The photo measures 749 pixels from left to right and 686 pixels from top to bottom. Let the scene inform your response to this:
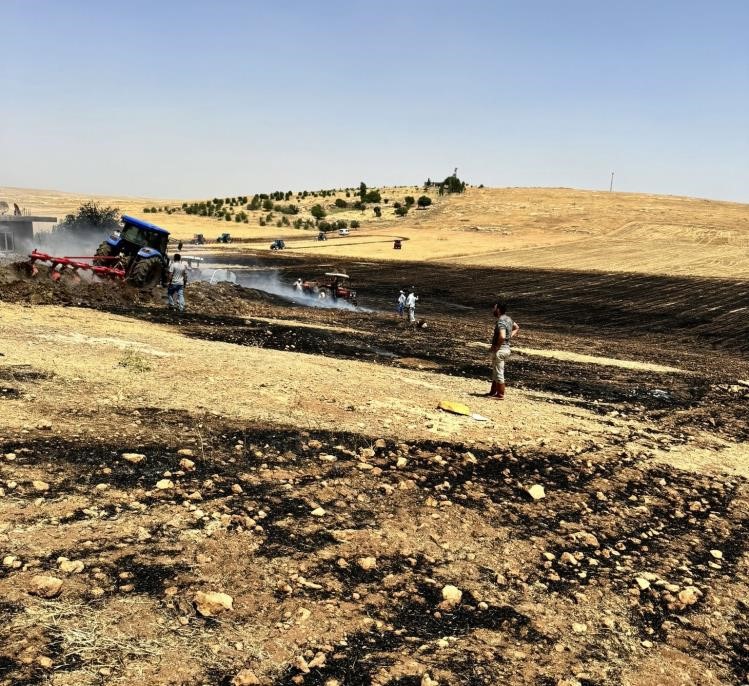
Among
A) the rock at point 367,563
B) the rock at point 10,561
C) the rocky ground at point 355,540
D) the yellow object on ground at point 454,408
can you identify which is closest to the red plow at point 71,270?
the rocky ground at point 355,540

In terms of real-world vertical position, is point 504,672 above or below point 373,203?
below

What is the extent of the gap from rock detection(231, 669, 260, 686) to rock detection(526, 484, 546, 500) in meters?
4.13

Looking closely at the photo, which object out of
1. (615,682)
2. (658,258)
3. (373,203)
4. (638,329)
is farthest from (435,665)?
(373,203)

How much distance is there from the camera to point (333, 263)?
49.0 metres

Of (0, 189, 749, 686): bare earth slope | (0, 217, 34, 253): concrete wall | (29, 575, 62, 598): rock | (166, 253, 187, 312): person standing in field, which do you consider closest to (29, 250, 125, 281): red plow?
(166, 253, 187, 312): person standing in field

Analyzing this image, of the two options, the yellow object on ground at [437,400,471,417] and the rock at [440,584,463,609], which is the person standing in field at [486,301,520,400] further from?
the rock at [440,584,463,609]

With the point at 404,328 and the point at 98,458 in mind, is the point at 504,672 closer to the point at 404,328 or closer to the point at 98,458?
the point at 98,458

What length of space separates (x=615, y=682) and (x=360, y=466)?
11.5 ft

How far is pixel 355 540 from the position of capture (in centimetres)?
565

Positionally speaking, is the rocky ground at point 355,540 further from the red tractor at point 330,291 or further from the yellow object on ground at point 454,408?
the red tractor at point 330,291

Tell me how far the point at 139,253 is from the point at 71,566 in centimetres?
1538

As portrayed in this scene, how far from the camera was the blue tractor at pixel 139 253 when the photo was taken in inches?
733

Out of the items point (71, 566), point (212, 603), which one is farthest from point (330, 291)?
point (212, 603)

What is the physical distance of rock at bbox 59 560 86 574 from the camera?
452cm
